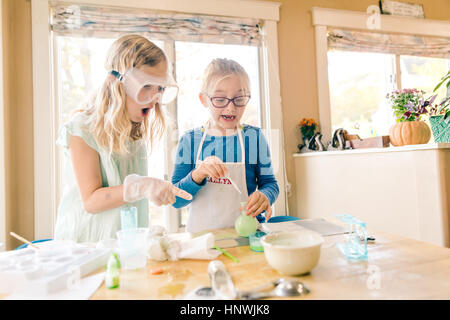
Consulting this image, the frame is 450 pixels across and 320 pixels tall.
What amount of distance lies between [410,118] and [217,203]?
1.27m

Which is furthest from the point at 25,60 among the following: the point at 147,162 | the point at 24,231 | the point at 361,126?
the point at 361,126

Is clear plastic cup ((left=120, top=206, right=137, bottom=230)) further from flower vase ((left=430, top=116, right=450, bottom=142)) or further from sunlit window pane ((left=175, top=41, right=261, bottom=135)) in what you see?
flower vase ((left=430, top=116, right=450, bottom=142))

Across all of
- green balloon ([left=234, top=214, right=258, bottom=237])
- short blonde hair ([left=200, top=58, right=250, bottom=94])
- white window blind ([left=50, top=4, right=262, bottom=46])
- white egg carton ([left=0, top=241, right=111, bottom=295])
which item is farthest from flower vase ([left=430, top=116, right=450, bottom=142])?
white egg carton ([left=0, top=241, right=111, bottom=295])

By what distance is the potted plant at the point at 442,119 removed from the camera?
1414 millimetres

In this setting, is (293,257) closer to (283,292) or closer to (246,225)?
(283,292)

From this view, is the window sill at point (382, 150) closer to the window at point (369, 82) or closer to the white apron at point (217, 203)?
the window at point (369, 82)

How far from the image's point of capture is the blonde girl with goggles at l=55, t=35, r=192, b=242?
866 millimetres

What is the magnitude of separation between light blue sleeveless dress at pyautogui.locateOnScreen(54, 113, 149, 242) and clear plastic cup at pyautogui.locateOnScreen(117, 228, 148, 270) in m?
0.31

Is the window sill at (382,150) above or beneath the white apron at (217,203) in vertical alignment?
above

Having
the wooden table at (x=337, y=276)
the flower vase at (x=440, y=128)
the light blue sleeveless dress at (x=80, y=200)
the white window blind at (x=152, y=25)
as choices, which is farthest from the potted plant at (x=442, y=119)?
the light blue sleeveless dress at (x=80, y=200)

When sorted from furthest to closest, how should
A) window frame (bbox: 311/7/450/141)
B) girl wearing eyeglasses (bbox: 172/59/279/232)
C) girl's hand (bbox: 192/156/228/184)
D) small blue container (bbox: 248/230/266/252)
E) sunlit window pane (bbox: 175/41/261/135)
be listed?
window frame (bbox: 311/7/450/141) < sunlit window pane (bbox: 175/41/261/135) < girl wearing eyeglasses (bbox: 172/59/279/232) < girl's hand (bbox: 192/156/228/184) < small blue container (bbox: 248/230/266/252)

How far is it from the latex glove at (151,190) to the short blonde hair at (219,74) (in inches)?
20.0
